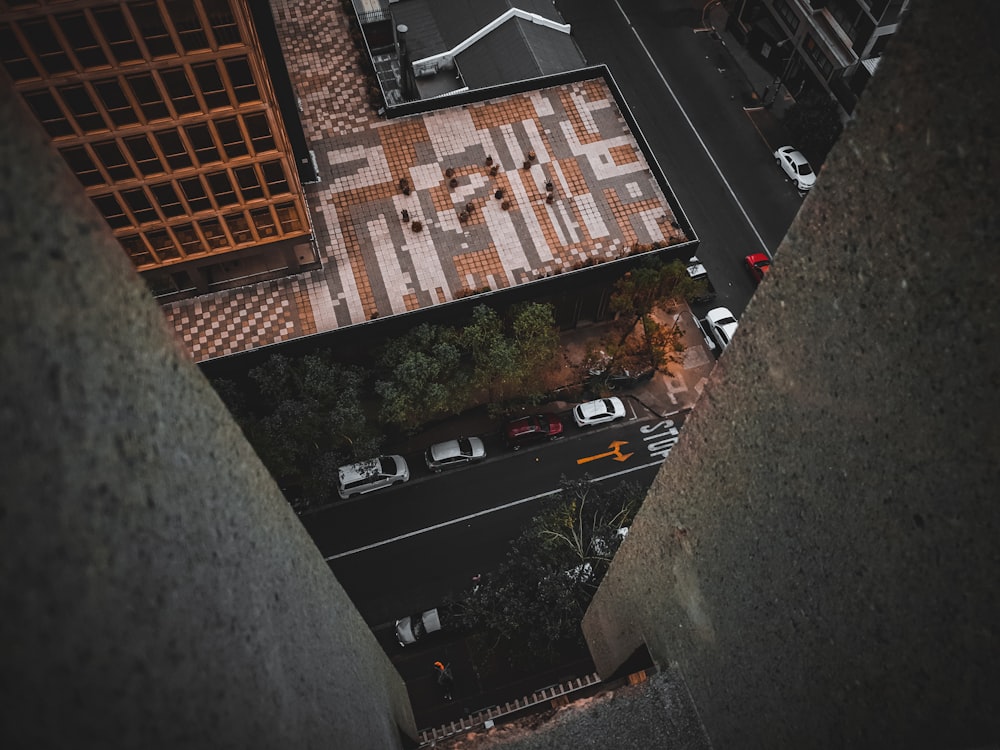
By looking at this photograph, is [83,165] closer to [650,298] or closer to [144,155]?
[144,155]

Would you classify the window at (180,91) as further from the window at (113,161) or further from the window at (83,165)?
the window at (83,165)

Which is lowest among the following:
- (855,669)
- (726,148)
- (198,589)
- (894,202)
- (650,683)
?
(855,669)

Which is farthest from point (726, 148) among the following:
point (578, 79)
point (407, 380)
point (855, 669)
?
point (855, 669)

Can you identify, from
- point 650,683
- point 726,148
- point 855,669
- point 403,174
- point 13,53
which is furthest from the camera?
point 726,148

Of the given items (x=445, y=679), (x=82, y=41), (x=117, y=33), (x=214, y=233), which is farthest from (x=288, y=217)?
(x=445, y=679)

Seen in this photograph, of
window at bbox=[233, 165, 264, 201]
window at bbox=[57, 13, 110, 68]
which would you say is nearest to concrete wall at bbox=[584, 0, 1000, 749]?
window at bbox=[57, 13, 110, 68]

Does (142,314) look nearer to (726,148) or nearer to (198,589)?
(198,589)
